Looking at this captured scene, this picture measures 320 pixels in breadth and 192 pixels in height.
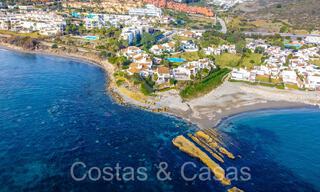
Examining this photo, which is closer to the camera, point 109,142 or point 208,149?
point 208,149

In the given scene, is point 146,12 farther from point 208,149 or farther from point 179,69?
point 208,149

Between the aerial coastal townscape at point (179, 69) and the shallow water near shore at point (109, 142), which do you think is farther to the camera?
the aerial coastal townscape at point (179, 69)

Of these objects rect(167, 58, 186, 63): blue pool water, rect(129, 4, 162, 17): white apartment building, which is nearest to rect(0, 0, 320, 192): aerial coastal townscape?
rect(167, 58, 186, 63): blue pool water

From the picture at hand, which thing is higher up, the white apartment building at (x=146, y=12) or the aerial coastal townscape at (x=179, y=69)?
the white apartment building at (x=146, y=12)

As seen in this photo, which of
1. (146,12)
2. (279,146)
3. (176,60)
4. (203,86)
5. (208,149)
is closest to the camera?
(208,149)

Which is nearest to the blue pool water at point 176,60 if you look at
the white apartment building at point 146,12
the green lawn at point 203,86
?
→ the green lawn at point 203,86

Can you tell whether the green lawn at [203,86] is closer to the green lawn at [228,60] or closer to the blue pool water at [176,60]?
the green lawn at [228,60]

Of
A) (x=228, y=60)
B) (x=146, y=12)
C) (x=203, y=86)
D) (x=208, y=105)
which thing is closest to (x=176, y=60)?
(x=228, y=60)

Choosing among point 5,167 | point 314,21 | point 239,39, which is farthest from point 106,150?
point 314,21
